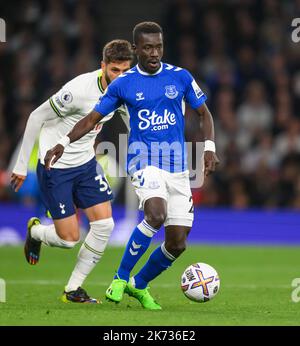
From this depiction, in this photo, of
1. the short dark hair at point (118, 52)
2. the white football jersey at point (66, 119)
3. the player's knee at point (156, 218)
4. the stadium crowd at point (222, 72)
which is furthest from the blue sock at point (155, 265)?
the stadium crowd at point (222, 72)

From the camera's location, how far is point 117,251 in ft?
46.3

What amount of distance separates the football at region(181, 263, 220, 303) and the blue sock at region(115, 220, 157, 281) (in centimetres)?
43

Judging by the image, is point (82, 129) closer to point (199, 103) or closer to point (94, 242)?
point (199, 103)

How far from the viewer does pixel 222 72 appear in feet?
57.6

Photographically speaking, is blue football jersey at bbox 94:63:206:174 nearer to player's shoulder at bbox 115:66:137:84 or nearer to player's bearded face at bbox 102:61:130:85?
player's shoulder at bbox 115:66:137:84

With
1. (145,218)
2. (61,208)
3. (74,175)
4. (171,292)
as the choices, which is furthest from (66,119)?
(171,292)

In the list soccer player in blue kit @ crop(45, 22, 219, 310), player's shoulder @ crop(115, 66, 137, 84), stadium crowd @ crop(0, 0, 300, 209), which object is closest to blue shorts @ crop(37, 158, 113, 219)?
soccer player in blue kit @ crop(45, 22, 219, 310)

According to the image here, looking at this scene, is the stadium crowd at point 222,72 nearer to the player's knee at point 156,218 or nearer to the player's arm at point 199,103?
the player's arm at point 199,103

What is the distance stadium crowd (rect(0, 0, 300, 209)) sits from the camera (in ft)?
52.7

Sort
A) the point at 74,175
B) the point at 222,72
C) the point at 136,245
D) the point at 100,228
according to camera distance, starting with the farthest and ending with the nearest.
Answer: the point at 222,72, the point at 74,175, the point at 100,228, the point at 136,245

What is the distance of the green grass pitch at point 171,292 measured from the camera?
7.11 meters

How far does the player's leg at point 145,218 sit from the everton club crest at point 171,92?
60 cm

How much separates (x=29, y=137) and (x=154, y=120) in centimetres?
139

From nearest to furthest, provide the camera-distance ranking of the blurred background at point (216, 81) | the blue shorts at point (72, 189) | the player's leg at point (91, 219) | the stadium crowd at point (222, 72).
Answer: the player's leg at point (91, 219)
the blue shorts at point (72, 189)
the blurred background at point (216, 81)
the stadium crowd at point (222, 72)
